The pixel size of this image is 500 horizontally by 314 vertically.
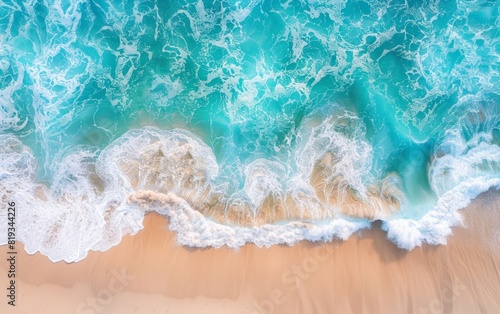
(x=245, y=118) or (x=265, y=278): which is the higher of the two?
(x=245, y=118)

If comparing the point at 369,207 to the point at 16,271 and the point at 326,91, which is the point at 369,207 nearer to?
the point at 326,91

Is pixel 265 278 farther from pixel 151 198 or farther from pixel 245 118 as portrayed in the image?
pixel 245 118

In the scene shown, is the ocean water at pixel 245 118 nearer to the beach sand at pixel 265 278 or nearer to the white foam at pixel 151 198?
the white foam at pixel 151 198

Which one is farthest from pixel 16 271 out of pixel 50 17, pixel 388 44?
pixel 388 44

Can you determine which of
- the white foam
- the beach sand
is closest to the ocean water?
the white foam

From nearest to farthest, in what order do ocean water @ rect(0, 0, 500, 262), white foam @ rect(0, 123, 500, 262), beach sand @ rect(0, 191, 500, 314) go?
beach sand @ rect(0, 191, 500, 314)
white foam @ rect(0, 123, 500, 262)
ocean water @ rect(0, 0, 500, 262)

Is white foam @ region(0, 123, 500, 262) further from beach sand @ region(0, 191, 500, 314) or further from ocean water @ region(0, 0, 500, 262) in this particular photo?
beach sand @ region(0, 191, 500, 314)

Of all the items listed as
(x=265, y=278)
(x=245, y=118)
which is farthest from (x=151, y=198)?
(x=265, y=278)
